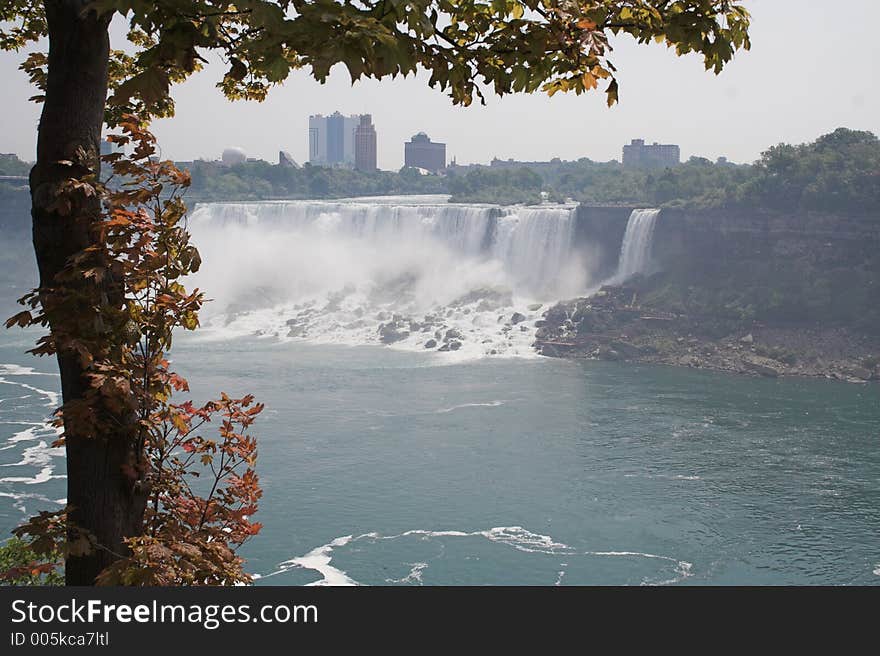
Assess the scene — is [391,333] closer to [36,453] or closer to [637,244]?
[637,244]

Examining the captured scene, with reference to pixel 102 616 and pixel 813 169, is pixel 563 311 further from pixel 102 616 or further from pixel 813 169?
pixel 102 616

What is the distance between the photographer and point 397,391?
70.2ft

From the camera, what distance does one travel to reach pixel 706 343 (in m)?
26.7

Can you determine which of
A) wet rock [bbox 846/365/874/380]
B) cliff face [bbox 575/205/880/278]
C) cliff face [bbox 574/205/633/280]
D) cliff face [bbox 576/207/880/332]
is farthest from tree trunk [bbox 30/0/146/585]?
cliff face [bbox 574/205/633/280]

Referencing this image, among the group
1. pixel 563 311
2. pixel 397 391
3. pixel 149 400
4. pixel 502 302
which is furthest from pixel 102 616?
pixel 502 302

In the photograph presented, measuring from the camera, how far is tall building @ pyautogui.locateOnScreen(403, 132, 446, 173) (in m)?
94.4

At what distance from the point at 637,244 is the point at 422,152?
6322 cm

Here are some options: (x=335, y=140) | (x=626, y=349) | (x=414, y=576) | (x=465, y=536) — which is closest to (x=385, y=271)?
(x=626, y=349)

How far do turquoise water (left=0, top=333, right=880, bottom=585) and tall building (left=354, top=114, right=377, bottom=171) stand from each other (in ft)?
209

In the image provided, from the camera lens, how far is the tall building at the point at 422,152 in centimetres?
9444

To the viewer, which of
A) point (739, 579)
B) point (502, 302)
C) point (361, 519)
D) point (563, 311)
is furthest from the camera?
point (502, 302)

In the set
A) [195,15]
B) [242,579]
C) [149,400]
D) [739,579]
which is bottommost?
[739,579]

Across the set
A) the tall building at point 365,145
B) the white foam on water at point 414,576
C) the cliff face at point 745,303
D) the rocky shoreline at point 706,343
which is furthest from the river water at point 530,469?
the tall building at point 365,145

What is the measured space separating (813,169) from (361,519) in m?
23.8
